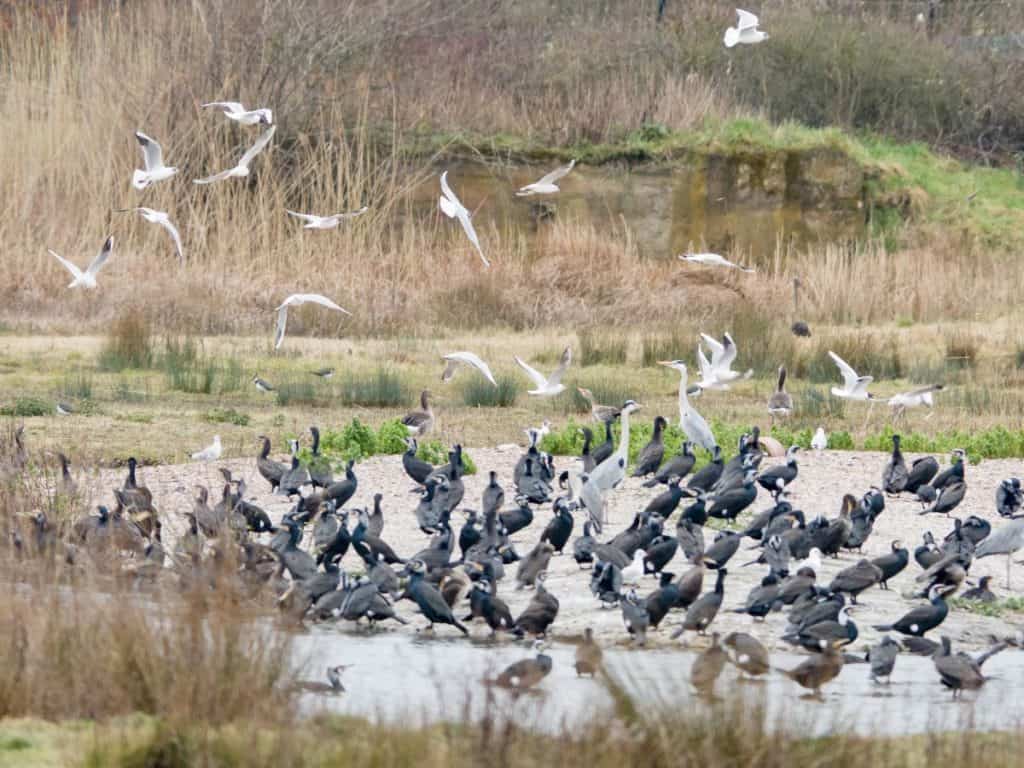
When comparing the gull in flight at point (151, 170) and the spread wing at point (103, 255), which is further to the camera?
the gull in flight at point (151, 170)

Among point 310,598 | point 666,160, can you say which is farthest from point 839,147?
point 310,598

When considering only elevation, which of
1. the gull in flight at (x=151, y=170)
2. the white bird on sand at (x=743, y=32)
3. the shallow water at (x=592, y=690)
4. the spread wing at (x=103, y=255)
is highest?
the white bird on sand at (x=743, y=32)

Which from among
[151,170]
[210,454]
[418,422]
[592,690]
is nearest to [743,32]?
[418,422]

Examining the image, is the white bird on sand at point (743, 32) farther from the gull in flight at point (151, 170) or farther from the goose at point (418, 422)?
the gull in flight at point (151, 170)

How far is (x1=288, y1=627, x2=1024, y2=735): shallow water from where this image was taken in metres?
7.11

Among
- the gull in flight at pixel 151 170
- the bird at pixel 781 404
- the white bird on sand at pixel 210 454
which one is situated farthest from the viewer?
the gull in flight at pixel 151 170

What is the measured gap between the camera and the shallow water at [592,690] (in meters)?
7.11

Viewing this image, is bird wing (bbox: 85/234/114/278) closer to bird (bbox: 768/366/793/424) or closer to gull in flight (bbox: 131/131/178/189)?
gull in flight (bbox: 131/131/178/189)

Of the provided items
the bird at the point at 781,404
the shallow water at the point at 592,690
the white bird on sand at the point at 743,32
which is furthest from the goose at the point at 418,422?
the shallow water at the point at 592,690

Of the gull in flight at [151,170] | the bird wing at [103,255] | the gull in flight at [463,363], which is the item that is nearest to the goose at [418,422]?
the gull in flight at [463,363]

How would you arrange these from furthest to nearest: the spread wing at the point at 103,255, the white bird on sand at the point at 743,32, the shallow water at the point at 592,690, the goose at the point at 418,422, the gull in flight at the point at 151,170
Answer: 1. the white bird on sand at the point at 743,32
2. the gull in flight at the point at 151,170
3. the spread wing at the point at 103,255
4. the goose at the point at 418,422
5. the shallow water at the point at 592,690

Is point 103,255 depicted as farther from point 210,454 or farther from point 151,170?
point 210,454

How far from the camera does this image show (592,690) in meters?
8.35

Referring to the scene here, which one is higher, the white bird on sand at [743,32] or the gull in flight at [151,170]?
the white bird on sand at [743,32]
